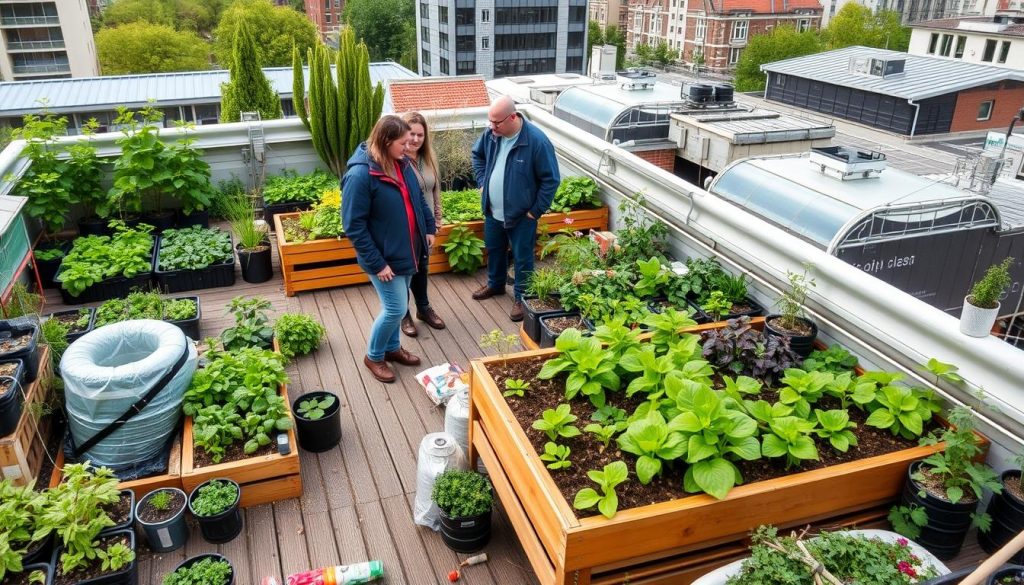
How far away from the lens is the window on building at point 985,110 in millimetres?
33188

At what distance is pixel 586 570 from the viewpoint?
7.74ft

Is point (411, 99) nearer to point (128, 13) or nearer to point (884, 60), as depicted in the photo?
point (884, 60)

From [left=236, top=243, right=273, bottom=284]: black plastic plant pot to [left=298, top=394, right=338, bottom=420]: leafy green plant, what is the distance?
2037mm

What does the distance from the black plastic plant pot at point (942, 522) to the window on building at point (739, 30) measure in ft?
240

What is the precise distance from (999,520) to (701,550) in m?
1.12

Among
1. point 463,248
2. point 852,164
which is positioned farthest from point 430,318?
point 852,164

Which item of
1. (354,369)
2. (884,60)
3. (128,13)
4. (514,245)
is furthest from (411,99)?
(128,13)

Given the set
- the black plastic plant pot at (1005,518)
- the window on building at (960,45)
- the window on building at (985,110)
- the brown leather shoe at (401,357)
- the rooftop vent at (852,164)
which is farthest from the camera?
the window on building at (960,45)

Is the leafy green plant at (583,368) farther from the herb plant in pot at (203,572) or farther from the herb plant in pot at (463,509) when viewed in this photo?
the herb plant in pot at (203,572)

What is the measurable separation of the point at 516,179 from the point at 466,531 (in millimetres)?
2443

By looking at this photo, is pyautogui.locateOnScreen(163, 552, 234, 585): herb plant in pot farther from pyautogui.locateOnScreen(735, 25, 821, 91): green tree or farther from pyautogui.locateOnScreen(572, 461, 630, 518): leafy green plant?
pyautogui.locateOnScreen(735, 25, 821, 91): green tree

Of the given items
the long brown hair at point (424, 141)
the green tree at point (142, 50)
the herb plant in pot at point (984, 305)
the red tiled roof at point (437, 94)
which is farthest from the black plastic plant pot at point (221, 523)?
the green tree at point (142, 50)

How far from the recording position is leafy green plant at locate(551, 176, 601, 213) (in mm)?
5594

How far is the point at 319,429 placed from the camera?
11.4 ft
